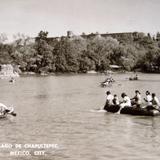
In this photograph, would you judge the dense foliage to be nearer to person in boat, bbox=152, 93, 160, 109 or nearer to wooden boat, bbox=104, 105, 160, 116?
wooden boat, bbox=104, 105, 160, 116

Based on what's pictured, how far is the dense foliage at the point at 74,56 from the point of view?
8112 centimetres

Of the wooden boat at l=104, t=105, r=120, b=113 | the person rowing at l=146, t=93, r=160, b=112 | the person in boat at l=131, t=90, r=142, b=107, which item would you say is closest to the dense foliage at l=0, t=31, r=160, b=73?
the wooden boat at l=104, t=105, r=120, b=113

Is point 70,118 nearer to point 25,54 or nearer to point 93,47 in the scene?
point 25,54

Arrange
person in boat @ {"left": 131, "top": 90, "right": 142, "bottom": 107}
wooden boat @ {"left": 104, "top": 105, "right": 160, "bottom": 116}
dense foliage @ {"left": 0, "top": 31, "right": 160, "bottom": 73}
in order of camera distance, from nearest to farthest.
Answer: wooden boat @ {"left": 104, "top": 105, "right": 160, "bottom": 116} → person in boat @ {"left": 131, "top": 90, "right": 142, "bottom": 107} → dense foliage @ {"left": 0, "top": 31, "right": 160, "bottom": 73}

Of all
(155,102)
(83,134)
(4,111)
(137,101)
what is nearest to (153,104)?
(155,102)

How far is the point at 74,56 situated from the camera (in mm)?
84750

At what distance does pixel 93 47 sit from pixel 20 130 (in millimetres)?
72508

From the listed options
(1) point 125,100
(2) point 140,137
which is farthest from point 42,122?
(2) point 140,137

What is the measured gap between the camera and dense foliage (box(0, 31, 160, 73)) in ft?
266

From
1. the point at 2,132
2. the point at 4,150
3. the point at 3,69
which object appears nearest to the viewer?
the point at 4,150

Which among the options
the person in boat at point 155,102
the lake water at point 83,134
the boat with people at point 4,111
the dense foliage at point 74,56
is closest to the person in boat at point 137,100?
the person in boat at point 155,102

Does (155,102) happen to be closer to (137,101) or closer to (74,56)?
(137,101)

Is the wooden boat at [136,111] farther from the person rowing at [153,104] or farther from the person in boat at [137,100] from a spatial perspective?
the person in boat at [137,100]

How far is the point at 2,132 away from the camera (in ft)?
52.9
